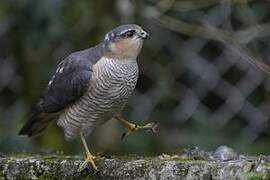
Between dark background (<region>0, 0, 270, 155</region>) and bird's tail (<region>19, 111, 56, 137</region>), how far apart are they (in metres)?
0.84

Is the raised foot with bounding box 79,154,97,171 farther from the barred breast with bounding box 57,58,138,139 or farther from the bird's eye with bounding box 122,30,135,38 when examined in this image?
the bird's eye with bounding box 122,30,135,38

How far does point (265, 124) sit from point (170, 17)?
1.04 metres

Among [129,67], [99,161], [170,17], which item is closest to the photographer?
[99,161]

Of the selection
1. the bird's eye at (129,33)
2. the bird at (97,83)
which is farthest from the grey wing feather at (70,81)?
the bird's eye at (129,33)

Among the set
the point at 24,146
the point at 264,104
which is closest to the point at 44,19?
the point at 24,146

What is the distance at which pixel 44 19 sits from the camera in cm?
527

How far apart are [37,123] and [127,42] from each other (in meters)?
0.73

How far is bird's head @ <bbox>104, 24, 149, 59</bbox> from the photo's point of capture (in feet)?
13.4

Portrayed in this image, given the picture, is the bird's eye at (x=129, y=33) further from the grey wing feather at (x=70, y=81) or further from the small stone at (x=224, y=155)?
the small stone at (x=224, y=155)

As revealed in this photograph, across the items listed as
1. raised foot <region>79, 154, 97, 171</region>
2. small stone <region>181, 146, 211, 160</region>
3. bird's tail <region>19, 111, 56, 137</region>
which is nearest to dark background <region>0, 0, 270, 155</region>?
bird's tail <region>19, 111, 56, 137</region>

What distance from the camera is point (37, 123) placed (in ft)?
14.9

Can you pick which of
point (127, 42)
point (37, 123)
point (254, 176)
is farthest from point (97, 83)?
point (254, 176)

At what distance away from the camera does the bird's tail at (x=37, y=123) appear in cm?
440

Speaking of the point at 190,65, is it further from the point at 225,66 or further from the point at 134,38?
the point at 134,38
